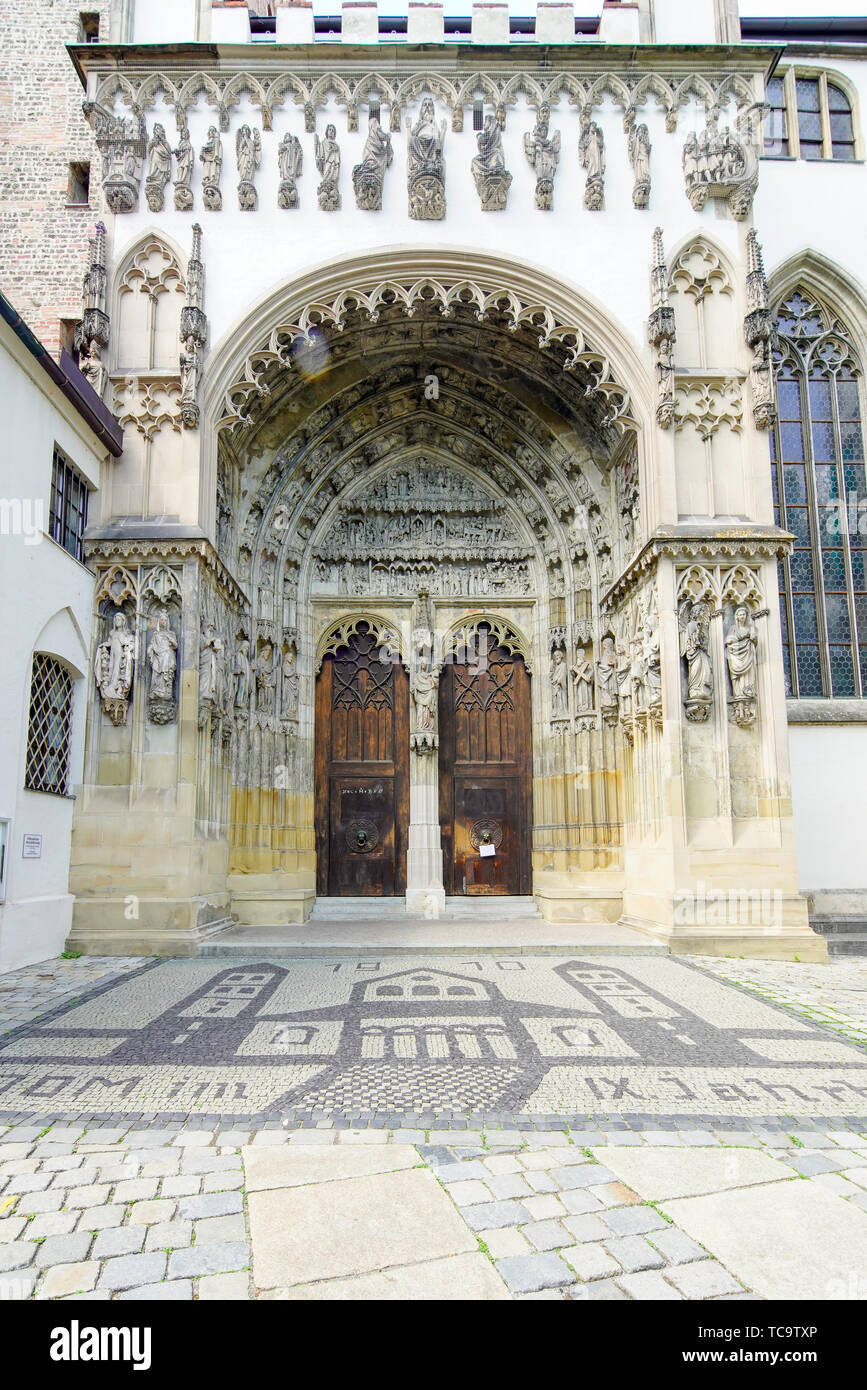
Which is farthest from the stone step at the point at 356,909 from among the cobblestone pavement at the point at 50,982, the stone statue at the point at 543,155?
the stone statue at the point at 543,155

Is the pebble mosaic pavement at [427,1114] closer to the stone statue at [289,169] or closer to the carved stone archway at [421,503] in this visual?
the carved stone archway at [421,503]

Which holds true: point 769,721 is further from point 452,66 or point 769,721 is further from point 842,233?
point 452,66

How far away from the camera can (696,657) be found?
1000cm

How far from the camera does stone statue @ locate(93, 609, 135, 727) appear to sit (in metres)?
9.75

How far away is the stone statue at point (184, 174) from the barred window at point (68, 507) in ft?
13.2

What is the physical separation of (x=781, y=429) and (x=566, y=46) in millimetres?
5934

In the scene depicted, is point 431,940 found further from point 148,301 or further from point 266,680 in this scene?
point 148,301

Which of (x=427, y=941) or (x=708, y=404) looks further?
(x=708, y=404)

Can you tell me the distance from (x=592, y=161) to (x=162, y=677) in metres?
8.56

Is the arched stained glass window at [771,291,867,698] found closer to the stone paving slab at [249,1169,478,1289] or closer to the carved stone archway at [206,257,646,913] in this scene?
the carved stone archway at [206,257,646,913]

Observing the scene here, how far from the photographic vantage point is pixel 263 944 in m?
9.07

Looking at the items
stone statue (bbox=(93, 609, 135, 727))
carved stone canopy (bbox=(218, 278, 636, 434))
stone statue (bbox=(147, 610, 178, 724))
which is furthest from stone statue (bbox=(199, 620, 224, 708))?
carved stone canopy (bbox=(218, 278, 636, 434))

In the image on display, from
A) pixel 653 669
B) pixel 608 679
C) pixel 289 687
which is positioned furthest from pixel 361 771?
pixel 653 669

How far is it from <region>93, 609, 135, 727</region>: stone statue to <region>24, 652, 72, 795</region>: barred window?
1.17 feet
